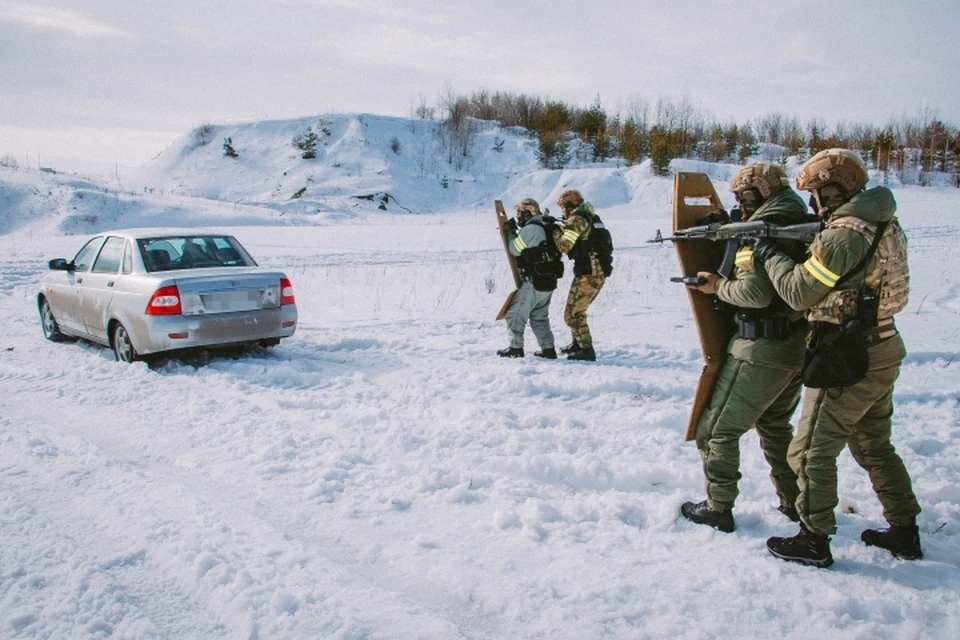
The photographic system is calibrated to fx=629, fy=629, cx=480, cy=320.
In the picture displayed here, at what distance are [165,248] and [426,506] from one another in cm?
517

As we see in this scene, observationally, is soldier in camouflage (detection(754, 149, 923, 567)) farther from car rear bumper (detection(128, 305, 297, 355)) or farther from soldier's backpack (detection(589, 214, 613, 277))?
car rear bumper (detection(128, 305, 297, 355))

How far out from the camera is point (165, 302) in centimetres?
643

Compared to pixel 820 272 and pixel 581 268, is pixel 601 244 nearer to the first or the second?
pixel 581 268

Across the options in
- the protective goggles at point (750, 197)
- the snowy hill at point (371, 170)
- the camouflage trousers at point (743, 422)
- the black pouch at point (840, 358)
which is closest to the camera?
the black pouch at point (840, 358)

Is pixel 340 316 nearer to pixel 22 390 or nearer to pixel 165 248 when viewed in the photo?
pixel 165 248

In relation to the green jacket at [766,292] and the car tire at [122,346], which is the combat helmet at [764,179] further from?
the car tire at [122,346]

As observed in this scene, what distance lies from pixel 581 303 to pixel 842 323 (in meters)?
4.18

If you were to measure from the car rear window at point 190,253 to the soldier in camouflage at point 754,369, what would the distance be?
5.86 meters

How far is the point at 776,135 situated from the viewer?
65.4 m

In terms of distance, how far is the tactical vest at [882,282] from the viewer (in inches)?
109

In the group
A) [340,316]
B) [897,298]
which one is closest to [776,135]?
[340,316]

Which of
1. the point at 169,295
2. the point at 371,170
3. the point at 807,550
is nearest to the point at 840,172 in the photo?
the point at 807,550

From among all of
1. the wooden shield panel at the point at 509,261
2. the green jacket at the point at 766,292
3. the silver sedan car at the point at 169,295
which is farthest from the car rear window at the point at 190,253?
the green jacket at the point at 766,292

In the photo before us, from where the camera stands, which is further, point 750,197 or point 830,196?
point 750,197
